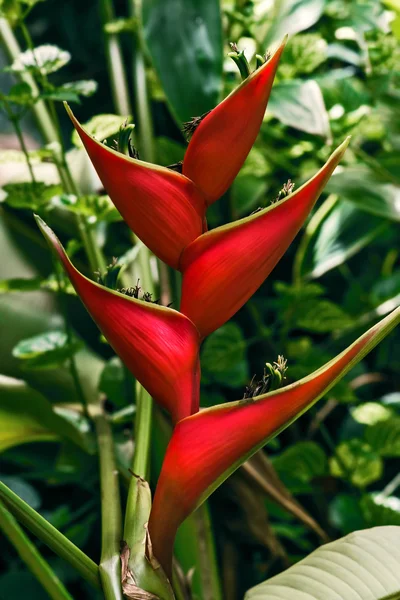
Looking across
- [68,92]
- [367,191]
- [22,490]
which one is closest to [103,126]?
[68,92]

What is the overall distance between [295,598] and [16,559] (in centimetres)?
45

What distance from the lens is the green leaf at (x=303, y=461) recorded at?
23.9 inches

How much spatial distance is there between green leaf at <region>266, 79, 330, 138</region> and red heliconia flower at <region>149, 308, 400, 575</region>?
1.04 ft

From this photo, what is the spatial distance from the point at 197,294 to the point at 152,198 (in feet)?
0.17

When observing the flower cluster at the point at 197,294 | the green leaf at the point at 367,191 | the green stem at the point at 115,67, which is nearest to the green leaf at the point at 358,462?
the green leaf at the point at 367,191

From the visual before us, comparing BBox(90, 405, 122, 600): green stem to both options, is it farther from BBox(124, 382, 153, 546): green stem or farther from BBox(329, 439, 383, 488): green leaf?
BBox(329, 439, 383, 488): green leaf

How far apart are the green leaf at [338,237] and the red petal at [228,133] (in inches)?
13.3

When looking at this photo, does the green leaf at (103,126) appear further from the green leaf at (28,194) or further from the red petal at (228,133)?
the red petal at (228,133)

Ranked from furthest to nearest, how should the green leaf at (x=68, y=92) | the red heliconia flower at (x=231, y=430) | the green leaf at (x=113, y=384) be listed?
the green leaf at (x=113, y=384) → the green leaf at (x=68, y=92) → the red heliconia flower at (x=231, y=430)

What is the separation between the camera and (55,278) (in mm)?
539

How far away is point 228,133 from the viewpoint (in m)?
0.33

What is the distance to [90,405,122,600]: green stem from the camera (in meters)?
0.34

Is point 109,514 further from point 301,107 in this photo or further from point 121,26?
point 121,26

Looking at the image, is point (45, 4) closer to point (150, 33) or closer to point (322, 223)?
point (150, 33)
